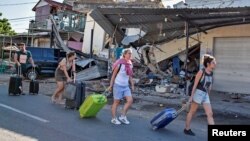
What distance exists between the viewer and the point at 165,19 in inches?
691

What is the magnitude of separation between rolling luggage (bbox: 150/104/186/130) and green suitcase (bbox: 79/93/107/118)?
134 centimetres

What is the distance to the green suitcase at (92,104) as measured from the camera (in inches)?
364

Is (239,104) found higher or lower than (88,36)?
lower

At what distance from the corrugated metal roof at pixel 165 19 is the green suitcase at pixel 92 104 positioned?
7.00 meters

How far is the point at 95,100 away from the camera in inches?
362

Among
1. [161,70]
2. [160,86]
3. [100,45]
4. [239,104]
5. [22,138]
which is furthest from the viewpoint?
[100,45]

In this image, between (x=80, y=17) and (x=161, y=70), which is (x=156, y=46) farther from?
(x=80, y=17)

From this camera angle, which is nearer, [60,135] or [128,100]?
[60,135]

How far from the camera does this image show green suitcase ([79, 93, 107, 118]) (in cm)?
923

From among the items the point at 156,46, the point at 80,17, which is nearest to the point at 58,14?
the point at 80,17

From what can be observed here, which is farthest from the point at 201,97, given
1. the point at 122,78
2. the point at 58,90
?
the point at 58,90

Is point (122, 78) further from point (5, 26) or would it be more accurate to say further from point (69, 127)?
point (5, 26)

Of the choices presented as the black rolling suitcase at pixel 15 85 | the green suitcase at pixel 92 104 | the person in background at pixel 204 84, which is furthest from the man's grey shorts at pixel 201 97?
the black rolling suitcase at pixel 15 85

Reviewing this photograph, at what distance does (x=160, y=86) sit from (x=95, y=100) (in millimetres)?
8927
